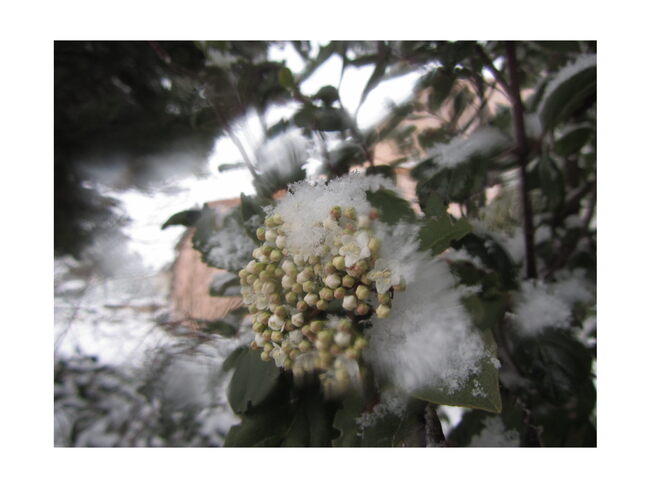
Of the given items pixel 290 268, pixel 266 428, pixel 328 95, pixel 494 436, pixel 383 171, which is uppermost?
pixel 328 95

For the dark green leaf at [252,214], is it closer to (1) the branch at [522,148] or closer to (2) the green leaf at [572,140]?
(1) the branch at [522,148]

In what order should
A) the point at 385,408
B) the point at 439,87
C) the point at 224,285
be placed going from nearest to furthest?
the point at 385,408 → the point at 224,285 → the point at 439,87

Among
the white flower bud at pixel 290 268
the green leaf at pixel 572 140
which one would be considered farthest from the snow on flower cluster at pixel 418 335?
the green leaf at pixel 572 140

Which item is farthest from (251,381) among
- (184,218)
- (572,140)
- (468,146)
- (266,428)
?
(572,140)

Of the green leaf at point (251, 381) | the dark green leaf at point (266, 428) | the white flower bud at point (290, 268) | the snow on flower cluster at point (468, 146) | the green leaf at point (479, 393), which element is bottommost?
the dark green leaf at point (266, 428)

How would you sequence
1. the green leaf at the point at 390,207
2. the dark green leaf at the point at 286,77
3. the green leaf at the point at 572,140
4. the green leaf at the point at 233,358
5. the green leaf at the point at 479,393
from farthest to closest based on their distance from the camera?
1. the green leaf at the point at 572,140
2. the dark green leaf at the point at 286,77
3. the green leaf at the point at 233,358
4. the green leaf at the point at 390,207
5. the green leaf at the point at 479,393

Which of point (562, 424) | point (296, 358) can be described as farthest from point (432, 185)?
point (562, 424)

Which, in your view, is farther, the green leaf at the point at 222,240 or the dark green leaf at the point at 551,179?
the dark green leaf at the point at 551,179

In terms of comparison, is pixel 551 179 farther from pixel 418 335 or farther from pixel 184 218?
pixel 184 218
